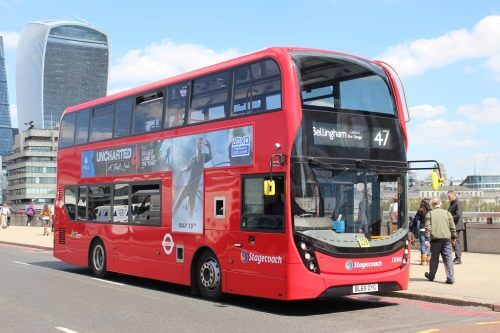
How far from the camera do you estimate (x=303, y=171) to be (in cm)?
912

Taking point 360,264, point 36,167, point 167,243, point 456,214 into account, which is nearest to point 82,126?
point 167,243

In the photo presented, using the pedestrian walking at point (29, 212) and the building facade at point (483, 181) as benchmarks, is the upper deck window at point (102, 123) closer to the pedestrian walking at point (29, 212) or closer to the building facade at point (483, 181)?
the pedestrian walking at point (29, 212)

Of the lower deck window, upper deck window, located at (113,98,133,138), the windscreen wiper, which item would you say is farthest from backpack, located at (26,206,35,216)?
the windscreen wiper

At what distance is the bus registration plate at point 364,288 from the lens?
9.29 m

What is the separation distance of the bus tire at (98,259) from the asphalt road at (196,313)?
1590 millimetres

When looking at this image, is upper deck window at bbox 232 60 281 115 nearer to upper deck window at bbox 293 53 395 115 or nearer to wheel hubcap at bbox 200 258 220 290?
upper deck window at bbox 293 53 395 115

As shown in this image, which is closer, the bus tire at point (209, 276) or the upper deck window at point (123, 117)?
the bus tire at point (209, 276)

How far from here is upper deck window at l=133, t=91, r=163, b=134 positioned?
12422 millimetres

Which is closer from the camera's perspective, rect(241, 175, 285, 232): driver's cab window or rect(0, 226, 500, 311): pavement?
rect(241, 175, 285, 232): driver's cab window

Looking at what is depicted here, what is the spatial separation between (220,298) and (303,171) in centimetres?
298

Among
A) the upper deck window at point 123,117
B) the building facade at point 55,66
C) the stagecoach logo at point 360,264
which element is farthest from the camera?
the building facade at point 55,66

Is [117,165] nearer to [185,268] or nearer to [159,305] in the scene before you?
[185,268]

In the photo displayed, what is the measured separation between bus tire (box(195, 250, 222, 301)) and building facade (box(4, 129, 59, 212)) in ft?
510

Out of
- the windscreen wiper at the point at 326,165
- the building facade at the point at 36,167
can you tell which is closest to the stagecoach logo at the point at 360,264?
the windscreen wiper at the point at 326,165
